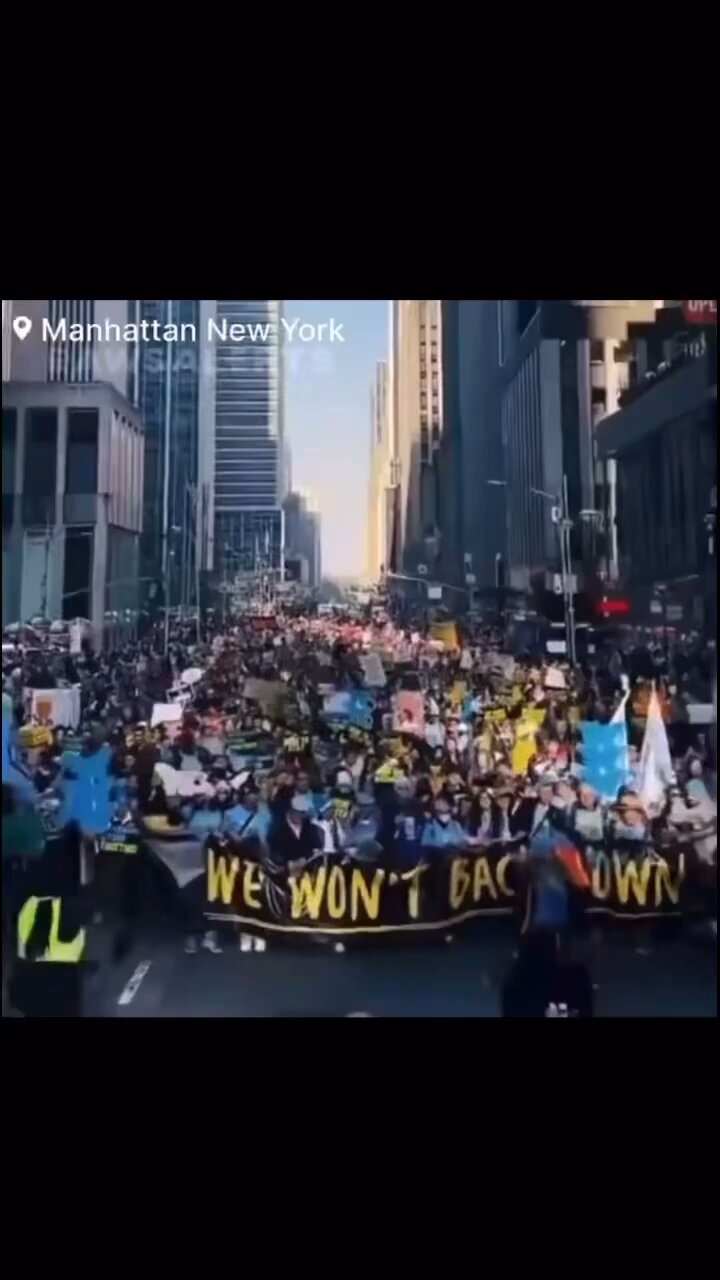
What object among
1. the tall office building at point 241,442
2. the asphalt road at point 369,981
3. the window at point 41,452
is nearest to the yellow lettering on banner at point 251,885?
the asphalt road at point 369,981

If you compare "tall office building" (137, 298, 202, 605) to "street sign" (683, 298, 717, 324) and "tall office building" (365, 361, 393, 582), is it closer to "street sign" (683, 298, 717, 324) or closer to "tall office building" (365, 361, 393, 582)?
"tall office building" (365, 361, 393, 582)

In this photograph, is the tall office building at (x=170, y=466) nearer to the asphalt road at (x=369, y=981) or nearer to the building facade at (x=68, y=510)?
the building facade at (x=68, y=510)

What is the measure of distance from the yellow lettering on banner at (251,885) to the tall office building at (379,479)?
0.92 metres

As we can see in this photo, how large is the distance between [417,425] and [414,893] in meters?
1.37

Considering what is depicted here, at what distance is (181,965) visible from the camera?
2717 millimetres

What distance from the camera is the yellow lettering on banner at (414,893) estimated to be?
2.74 m

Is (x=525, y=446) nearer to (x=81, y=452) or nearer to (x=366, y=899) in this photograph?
(x=81, y=452)

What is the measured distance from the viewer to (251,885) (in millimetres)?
2750
